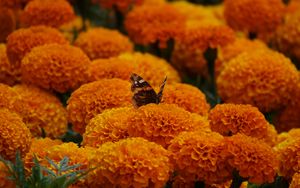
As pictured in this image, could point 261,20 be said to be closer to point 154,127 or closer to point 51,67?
point 51,67

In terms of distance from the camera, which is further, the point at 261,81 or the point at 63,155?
the point at 261,81

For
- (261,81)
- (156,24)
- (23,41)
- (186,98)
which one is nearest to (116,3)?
(156,24)

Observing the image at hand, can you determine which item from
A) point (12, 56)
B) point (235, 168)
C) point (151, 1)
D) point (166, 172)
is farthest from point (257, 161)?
point (151, 1)

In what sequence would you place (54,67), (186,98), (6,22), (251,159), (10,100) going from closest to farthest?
(251,159), (10,100), (186,98), (54,67), (6,22)

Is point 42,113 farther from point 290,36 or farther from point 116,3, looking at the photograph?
point 290,36

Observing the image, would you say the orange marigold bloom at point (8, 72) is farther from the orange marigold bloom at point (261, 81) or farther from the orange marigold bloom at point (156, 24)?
the orange marigold bloom at point (261, 81)

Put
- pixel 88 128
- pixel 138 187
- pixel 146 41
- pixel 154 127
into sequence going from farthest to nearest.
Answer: pixel 146 41, pixel 88 128, pixel 154 127, pixel 138 187

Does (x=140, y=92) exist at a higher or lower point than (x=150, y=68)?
higher

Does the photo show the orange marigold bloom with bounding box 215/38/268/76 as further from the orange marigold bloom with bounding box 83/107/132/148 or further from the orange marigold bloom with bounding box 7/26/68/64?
the orange marigold bloom with bounding box 83/107/132/148
